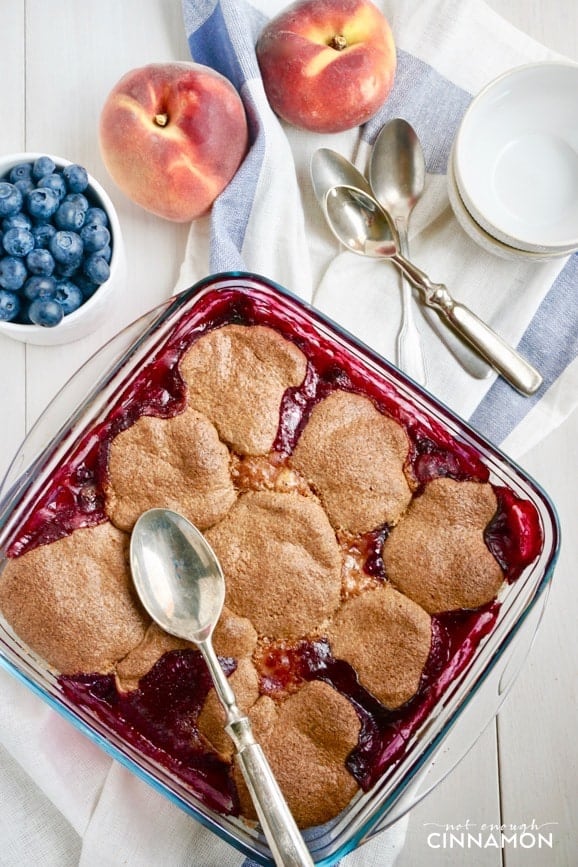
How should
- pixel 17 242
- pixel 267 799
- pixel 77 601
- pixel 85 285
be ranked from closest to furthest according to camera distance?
pixel 267 799, pixel 77 601, pixel 17 242, pixel 85 285

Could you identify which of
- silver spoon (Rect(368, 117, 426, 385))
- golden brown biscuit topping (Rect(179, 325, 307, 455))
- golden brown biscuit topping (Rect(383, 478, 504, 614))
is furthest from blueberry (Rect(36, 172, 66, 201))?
golden brown biscuit topping (Rect(383, 478, 504, 614))

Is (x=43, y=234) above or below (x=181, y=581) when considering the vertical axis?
above

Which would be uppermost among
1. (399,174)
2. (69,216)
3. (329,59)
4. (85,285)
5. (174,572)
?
(329,59)

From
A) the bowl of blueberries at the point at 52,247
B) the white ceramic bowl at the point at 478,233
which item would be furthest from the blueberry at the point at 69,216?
the white ceramic bowl at the point at 478,233

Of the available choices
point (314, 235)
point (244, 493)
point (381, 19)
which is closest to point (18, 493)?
point (244, 493)

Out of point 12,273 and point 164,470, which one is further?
point 12,273

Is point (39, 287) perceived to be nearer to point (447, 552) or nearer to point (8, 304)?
point (8, 304)

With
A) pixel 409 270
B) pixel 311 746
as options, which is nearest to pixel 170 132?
pixel 409 270

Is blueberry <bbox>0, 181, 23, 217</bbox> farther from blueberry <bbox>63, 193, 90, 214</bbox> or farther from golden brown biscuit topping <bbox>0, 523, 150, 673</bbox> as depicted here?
golden brown biscuit topping <bbox>0, 523, 150, 673</bbox>
